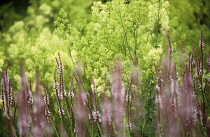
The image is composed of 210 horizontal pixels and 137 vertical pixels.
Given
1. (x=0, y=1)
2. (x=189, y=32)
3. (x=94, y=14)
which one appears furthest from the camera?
(x=0, y=1)

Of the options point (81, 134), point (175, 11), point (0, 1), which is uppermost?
point (0, 1)

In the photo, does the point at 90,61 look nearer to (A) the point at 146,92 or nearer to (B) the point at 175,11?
(A) the point at 146,92

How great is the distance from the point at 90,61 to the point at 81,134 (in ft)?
4.87

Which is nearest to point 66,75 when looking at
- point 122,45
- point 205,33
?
point 122,45

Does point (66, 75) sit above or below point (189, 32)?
below

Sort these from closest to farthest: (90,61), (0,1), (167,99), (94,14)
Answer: (167,99) < (90,61) < (94,14) < (0,1)

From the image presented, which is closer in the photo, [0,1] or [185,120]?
[185,120]

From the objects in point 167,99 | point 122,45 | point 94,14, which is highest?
point 94,14

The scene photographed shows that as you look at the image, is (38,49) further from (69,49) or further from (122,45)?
(122,45)

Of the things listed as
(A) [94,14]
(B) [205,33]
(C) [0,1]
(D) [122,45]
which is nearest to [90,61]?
(D) [122,45]

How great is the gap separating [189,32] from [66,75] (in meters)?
2.43

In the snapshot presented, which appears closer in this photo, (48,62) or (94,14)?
(94,14)

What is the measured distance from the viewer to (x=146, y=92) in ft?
10.6

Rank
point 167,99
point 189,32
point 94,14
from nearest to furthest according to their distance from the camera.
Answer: point 167,99 < point 94,14 < point 189,32
